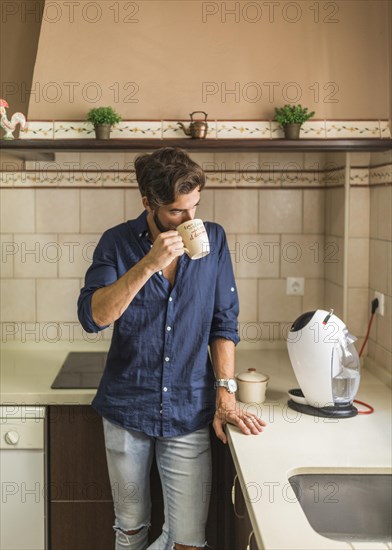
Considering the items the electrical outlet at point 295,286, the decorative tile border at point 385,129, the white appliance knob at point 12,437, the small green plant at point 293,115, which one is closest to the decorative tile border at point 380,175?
the decorative tile border at point 385,129

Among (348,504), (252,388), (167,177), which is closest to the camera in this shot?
(348,504)

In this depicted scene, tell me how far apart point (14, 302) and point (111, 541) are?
108 centimetres

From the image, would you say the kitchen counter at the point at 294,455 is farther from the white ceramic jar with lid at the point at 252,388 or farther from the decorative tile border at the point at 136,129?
the decorative tile border at the point at 136,129

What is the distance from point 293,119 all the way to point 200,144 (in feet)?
1.11

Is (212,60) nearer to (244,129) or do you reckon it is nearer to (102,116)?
(244,129)

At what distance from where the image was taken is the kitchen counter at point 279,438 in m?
1.29

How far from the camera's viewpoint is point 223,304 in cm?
200

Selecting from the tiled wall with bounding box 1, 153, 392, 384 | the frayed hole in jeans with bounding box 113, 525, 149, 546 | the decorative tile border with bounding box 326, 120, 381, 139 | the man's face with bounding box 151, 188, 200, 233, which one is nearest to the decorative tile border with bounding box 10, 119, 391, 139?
the decorative tile border with bounding box 326, 120, 381, 139

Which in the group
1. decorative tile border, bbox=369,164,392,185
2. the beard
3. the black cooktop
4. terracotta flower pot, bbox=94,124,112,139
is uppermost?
terracotta flower pot, bbox=94,124,112,139

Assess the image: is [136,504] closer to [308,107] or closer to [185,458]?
[185,458]

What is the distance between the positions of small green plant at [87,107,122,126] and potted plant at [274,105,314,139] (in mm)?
592

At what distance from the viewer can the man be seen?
193 cm

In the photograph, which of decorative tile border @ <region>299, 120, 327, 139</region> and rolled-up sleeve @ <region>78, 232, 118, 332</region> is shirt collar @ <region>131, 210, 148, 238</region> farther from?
decorative tile border @ <region>299, 120, 327, 139</region>

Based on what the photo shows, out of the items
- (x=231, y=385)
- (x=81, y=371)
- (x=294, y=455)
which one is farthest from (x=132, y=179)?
(x=294, y=455)
